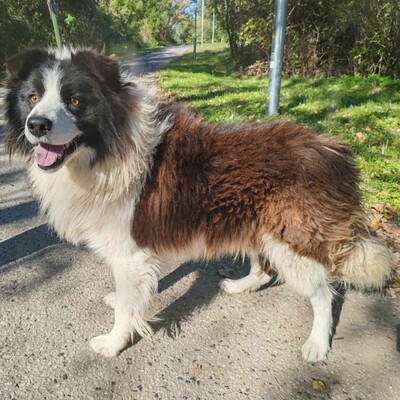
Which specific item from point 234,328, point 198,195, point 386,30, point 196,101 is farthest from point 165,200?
point 386,30

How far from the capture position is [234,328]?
8.98ft

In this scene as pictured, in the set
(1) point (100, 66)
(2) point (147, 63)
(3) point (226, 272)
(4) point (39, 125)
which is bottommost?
(2) point (147, 63)

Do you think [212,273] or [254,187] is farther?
[212,273]

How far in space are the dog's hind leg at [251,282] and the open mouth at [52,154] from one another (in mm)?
1760

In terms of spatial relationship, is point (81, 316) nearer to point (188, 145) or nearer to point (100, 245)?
point (100, 245)

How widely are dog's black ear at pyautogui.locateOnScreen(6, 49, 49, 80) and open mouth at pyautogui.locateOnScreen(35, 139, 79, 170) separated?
0.49 metres

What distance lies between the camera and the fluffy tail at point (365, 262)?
100 inches

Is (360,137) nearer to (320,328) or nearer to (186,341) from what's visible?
(320,328)

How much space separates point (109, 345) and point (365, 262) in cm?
190

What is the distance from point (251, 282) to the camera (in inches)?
124

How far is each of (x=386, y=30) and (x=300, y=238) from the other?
1094 cm

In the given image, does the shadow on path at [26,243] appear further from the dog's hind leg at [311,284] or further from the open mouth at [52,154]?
the dog's hind leg at [311,284]

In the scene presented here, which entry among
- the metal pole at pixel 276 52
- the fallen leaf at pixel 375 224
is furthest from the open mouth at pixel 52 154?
the metal pole at pixel 276 52

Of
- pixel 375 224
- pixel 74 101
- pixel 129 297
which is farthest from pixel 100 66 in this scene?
pixel 375 224
